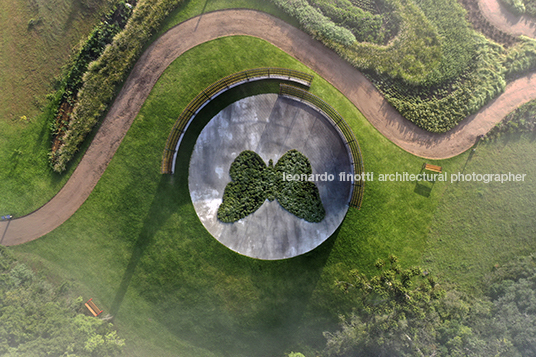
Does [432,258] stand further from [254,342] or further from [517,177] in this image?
[254,342]

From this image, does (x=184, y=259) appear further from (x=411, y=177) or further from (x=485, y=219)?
(x=485, y=219)

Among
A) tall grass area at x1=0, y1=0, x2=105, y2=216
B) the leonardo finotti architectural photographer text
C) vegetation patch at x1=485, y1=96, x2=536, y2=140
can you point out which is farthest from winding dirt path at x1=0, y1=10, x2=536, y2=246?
the leonardo finotti architectural photographer text

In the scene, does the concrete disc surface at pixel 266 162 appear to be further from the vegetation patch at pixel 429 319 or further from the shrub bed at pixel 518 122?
the shrub bed at pixel 518 122

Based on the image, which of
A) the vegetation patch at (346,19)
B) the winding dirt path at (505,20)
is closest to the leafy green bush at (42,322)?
the vegetation patch at (346,19)

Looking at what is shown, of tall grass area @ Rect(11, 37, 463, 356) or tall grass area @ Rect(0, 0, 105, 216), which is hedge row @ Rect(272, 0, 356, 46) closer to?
tall grass area @ Rect(11, 37, 463, 356)

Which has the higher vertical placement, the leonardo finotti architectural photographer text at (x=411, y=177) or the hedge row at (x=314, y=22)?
the hedge row at (x=314, y=22)

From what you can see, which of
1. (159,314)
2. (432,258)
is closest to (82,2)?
(159,314)

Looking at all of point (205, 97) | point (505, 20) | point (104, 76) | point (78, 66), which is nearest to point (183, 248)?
point (205, 97)
